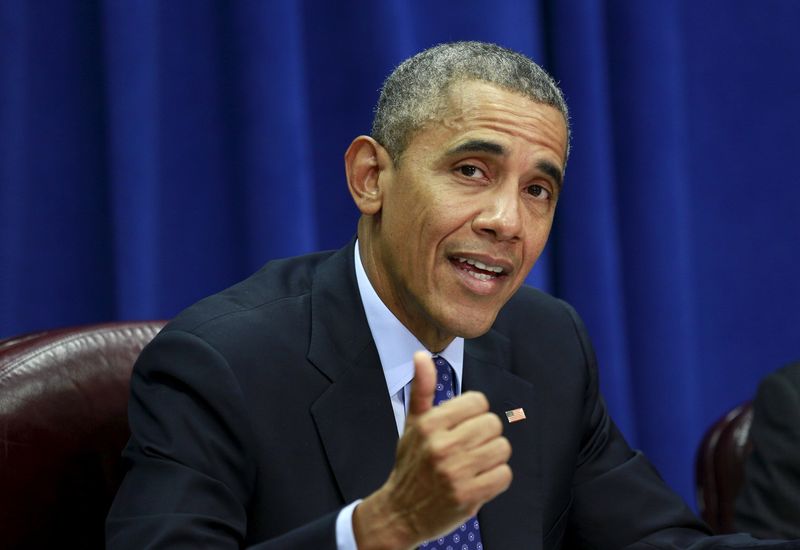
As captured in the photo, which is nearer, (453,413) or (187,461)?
(453,413)

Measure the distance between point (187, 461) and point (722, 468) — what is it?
4.17 feet

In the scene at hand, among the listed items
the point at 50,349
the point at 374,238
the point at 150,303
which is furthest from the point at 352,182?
the point at 150,303

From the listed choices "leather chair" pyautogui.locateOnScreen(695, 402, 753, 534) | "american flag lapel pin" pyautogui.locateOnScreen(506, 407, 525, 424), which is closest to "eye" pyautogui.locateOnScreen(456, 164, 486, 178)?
"american flag lapel pin" pyautogui.locateOnScreen(506, 407, 525, 424)

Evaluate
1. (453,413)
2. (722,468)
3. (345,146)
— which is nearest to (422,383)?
(453,413)

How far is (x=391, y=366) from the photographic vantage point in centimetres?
183

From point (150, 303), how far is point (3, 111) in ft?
1.84

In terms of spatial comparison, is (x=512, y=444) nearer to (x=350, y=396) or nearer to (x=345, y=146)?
(x=350, y=396)

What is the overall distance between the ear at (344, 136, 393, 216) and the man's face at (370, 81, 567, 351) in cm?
6

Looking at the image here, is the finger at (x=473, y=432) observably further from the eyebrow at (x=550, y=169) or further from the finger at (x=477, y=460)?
the eyebrow at (x=550, y=169)

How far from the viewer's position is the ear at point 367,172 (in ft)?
6.15

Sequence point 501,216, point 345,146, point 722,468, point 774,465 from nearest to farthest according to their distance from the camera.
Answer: point 501,216 → point 774,465 → point 722,468 → point 345,146

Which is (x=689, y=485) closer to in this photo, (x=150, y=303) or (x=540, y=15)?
(x=540, y=15)

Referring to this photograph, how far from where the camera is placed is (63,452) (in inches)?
70.2

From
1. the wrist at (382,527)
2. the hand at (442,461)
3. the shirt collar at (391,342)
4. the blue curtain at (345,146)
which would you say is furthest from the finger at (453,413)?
the blue curtain at (345,146)
